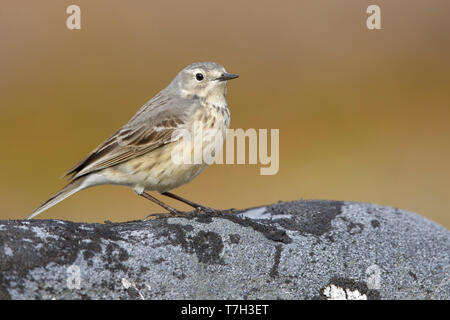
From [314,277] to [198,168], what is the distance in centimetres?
151

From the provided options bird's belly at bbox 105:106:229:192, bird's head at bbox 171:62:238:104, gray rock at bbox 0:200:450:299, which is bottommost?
gray rock at bbox 0:200:450:299

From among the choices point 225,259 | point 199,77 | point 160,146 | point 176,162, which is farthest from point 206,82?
point 225,259

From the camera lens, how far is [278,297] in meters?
4.34

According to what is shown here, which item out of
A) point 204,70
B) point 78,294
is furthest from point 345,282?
point 204,70

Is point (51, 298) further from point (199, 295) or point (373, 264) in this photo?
point (373, 264)

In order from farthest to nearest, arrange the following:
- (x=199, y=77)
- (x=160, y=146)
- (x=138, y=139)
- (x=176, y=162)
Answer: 1. (x=199, y=77)
2. (x=138, y=139)
3. (x=160, y=146)
4. (x=176, y=162)

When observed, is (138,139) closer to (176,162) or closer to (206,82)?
(176,162)

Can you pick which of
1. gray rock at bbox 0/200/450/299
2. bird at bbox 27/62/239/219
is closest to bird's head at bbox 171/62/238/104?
bird at bbox 27/62/239/219

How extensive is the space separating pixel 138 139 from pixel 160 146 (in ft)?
0.93

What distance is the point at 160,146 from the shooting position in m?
5.48

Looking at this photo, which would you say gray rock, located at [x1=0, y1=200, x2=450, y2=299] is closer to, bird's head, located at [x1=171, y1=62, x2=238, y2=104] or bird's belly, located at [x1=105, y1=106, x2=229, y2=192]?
bird's belly, located at [x1=105, y1=106, x2=229, y2=192]

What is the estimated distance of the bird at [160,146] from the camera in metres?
5.41

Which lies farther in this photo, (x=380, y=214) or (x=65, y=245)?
(x=380, y=214)

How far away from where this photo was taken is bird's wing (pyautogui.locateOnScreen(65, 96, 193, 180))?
18.1 feet
